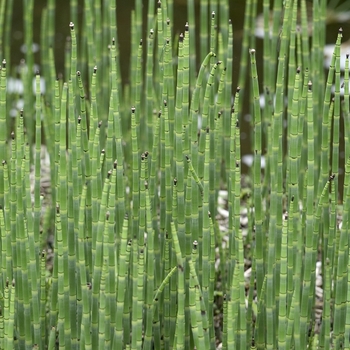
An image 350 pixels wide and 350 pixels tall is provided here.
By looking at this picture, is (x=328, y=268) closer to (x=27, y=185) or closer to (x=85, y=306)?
(x=85, y=306)

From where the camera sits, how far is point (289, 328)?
131 cm

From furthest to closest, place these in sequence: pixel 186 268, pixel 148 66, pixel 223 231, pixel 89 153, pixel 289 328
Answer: pixel 223 231 → pixel 148 66 → pixel 186 268 → pixel 89 153 → pixel 289 328

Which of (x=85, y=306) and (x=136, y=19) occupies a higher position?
(x=136, y=19)

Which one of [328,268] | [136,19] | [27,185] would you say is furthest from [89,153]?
[136,19]

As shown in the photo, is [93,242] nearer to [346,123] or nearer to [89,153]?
[89,153]

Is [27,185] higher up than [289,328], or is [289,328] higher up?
[27,185]

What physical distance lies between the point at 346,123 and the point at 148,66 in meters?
0.49

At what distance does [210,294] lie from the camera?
1.52 metres

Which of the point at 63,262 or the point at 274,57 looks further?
the point at 274,57

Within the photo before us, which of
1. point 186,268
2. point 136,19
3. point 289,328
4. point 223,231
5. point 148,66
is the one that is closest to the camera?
point 289,328

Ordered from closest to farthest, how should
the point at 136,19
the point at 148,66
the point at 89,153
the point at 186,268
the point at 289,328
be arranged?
the point at 289,328, the point at 89,153, the point at 186,268, the point at 148,66, the point at 136,19

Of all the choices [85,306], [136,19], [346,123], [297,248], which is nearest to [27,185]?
[85,306]

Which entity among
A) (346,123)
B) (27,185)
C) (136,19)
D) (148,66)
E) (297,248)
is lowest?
(297,248)

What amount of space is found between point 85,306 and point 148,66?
2.18ft
